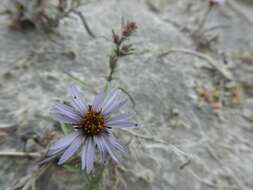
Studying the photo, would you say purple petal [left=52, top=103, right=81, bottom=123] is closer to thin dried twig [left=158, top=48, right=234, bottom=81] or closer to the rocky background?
the rocky background

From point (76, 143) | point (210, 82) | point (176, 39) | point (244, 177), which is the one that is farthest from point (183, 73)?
point (76, 143)

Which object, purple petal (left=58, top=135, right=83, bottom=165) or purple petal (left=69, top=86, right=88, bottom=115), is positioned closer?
purple petal (left=58, top=135, right=83, bottom=165)

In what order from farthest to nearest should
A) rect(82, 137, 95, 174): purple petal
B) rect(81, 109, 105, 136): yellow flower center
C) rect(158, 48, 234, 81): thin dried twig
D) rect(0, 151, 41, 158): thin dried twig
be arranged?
rect(158, 48, 234, 81): thin dried twig
rect(0, 151, 41, 158): thin dried twig
rect(81, 109, 105, 136): yellow flower center
rect(82, 137, 95, 174): purple petal

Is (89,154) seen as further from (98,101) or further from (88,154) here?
(98,101)

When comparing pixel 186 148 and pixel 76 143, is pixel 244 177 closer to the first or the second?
pixel 186 148

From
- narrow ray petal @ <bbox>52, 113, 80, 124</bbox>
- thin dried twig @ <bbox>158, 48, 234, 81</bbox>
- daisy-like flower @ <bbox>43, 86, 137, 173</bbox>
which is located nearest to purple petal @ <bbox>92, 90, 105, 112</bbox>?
daisy-like flower @ <bbox>43, 86, 137, 173</bbox>

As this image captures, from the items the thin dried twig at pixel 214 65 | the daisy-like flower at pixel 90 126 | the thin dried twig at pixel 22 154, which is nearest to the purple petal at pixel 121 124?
the daisy-like flower at pixel 90 126

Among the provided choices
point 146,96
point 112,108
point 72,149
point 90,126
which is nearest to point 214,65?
point 146,96

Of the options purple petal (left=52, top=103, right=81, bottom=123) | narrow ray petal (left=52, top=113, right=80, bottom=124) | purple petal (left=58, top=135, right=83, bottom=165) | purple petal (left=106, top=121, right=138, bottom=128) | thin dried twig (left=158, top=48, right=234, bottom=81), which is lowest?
purple petal (left=58, top=135, right=83, bottom=165)
